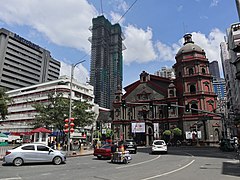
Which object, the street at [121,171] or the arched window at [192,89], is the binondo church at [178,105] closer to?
the arched window at [192,89]

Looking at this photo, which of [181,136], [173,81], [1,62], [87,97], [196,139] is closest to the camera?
[196,139]

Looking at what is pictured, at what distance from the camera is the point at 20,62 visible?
96.6 metres

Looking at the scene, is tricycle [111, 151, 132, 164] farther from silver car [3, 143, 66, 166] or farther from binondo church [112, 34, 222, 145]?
binondo church [112, 34, 222, 145]

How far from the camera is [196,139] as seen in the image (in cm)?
4756

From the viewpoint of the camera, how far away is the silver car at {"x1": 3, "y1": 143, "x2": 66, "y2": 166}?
14.0m

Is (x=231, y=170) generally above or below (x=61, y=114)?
below

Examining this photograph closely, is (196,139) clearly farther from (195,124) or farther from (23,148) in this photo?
(23,148)

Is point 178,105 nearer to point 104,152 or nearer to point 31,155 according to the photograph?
point 104,152

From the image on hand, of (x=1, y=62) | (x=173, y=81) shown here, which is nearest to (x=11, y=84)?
(x=1, y=62)

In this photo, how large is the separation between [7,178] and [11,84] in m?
94.0

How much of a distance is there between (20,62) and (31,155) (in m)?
93.2

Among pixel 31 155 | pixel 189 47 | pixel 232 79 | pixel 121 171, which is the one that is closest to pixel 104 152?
pixel 31 155

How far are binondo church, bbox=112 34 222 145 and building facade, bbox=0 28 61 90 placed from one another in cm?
5635

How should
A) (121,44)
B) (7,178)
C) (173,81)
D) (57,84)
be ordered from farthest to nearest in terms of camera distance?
(57,84), (173,81), (121,44), (7,178)
